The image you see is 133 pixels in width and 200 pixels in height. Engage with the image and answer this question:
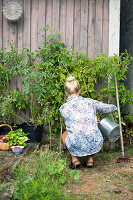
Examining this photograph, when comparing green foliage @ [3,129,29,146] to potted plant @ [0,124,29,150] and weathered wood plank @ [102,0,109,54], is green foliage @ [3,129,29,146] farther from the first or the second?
weathered wood plank @ [102,0,109,54]

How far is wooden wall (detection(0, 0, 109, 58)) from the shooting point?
167 inches

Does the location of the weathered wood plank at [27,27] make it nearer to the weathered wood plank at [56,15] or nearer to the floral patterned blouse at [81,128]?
the weathered wood plank at [56,15]

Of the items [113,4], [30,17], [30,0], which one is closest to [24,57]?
[30,17]

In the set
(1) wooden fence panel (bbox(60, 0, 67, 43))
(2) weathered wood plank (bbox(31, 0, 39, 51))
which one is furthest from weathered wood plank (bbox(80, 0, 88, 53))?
(2) weathered wood plank (bbox(31, 0, 39, 51))

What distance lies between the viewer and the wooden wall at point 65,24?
4.24 metres

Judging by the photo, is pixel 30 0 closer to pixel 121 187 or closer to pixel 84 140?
pixel 84 140

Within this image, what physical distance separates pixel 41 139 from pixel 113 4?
9.24ft

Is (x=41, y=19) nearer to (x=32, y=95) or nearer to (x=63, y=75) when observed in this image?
(x=63, y=75)

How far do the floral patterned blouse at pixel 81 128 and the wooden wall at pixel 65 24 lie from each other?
158cm

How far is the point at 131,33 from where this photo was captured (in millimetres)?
5418

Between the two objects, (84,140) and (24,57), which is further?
(24,57)

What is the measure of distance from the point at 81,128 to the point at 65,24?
2.22 metres

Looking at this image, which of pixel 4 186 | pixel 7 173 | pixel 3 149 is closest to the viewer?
pixel 4 186

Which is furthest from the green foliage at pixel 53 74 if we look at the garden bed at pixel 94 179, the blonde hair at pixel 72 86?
the garden bed at pixel 94 179
